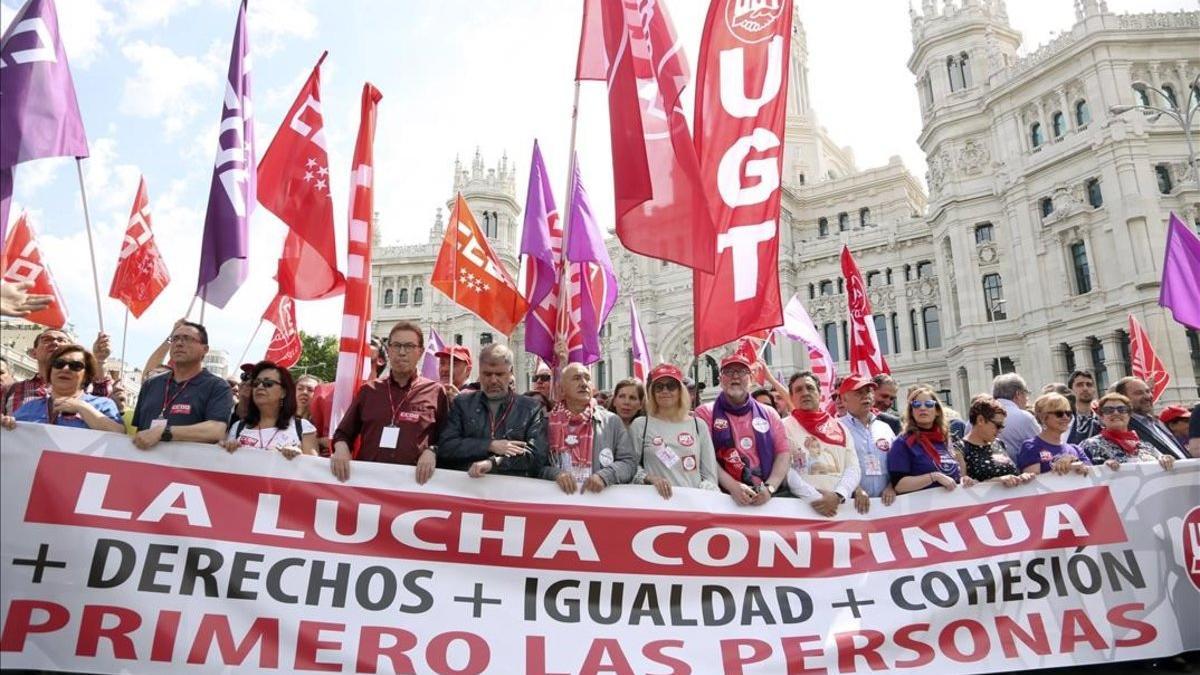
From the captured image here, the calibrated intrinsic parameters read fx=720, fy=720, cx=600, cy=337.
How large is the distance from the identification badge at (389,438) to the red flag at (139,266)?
6555 millimetres

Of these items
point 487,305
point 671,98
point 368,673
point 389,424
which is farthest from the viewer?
point 487,305

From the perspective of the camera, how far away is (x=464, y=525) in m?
4.63

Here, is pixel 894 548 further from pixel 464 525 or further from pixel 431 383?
pixel 431 383

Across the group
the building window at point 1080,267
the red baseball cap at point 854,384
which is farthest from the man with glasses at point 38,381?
the building window at point 1080,267

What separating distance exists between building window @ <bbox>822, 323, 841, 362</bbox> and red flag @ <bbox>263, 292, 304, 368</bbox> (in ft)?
121

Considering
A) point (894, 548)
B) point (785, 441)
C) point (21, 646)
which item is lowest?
point (21, 646)

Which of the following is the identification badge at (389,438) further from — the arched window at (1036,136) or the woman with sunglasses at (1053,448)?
the arched window at (1036,136)

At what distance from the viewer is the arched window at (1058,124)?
3262cm

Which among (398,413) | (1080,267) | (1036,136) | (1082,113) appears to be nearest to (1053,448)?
(398,413)

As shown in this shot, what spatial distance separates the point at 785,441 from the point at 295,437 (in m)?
3.52

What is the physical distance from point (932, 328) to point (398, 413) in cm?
4169

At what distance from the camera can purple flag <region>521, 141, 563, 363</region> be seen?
317 inches

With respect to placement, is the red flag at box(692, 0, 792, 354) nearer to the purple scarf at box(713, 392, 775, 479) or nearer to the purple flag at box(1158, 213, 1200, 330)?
the purple scarf at box(713, 392, 775, 479)

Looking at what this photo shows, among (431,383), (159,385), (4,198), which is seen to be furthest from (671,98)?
(4,198)
